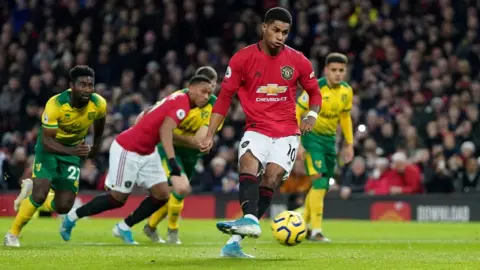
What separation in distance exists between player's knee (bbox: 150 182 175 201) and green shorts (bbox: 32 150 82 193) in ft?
3.47

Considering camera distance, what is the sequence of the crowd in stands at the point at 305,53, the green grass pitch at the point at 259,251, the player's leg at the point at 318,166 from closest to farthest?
1. the green grass pitch at the point at 259,251
2. the player's leg at the point at 318,166
3. the crowd in stands at the point at 305,53

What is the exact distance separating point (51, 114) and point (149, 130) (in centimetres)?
135

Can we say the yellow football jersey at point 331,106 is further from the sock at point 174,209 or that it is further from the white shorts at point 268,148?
the white shorts at point 268,148

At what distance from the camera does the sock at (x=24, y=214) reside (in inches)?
510

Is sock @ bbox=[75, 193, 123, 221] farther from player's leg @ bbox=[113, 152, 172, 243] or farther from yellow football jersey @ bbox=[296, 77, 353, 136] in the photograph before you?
yellow football jersey @ bbox=[296, 77, 353, 136]

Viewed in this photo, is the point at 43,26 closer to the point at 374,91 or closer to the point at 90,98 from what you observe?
the point at 374,91

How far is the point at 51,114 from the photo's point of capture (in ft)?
42.9

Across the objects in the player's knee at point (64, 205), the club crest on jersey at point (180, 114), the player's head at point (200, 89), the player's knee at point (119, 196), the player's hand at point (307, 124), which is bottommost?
the player's knee at point (64, 205)

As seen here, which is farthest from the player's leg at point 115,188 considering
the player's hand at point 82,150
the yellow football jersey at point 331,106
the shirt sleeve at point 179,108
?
the yellow football jersey at point 331,106

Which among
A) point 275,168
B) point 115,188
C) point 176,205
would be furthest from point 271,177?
point 176,205

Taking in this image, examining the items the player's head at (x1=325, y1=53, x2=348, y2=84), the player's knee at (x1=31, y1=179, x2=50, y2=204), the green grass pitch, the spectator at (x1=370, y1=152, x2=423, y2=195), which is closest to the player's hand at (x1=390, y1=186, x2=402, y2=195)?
the spectator at (x1=370, y1=152, x2=423, y2=195)

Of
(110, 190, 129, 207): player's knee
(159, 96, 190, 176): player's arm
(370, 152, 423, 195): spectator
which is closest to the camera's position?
(159, 96, 190, 176): player's arm

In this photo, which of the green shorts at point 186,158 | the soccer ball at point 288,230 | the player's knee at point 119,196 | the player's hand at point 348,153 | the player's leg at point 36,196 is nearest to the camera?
the soccer ball at point 288,230

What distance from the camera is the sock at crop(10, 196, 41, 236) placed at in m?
13.0
